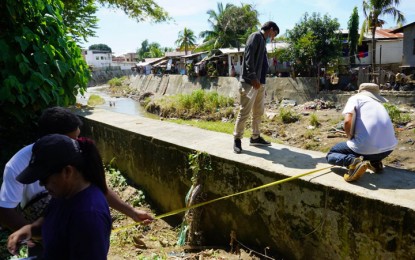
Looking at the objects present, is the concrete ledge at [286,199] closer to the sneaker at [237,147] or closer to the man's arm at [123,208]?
the sneaker at [237,147]

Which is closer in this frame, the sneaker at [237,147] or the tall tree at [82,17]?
the sneaker at [237,147]

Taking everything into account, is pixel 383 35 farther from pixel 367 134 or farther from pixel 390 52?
pixel 367 134

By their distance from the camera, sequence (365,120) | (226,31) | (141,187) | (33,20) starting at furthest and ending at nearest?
1. (226,31)
2. (141,187)
3. (33,20)
4. (365,120)

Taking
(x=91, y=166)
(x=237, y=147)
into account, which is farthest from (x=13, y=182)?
(x=237, y=147)

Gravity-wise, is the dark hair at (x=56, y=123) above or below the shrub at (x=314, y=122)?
above

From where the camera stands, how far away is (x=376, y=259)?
2330 mm

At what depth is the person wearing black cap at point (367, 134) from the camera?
2828 mm

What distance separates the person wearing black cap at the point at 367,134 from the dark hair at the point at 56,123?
2335mm

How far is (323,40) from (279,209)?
1706 centimetres

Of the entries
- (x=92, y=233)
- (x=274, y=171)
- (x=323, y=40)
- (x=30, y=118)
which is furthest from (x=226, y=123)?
(x=92, y=233)

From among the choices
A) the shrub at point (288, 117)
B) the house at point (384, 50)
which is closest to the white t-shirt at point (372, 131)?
the shrub at point (288, 117)

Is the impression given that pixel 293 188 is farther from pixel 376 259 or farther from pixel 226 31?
pixel 226 31

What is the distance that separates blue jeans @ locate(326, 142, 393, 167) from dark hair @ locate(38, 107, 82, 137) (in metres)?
2.32

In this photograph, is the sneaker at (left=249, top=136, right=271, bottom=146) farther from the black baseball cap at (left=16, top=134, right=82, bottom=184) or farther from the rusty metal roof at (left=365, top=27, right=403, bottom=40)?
the rusty metal roof at (left=365, top=27, right=403, bottom=40)
